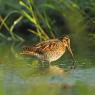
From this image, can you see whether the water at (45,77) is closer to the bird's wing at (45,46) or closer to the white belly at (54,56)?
the white belly at (54,56)

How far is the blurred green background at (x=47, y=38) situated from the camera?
32.6ft

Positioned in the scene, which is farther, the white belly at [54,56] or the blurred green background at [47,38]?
the white belly at [54,56]

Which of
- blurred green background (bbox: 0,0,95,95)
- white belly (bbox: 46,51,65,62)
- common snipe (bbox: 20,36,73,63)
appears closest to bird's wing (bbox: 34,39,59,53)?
common snipe (bbox: 20,36,73,63)

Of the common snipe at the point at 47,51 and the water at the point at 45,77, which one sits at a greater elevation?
the common snipe at the point at 47,51

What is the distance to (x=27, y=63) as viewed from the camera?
1214 centimetres

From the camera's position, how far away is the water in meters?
9.64

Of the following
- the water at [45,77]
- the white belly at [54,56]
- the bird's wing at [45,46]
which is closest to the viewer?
the water at [45,77]

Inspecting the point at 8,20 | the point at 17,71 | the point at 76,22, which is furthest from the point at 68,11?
the point at 17,71

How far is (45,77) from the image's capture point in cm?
1061

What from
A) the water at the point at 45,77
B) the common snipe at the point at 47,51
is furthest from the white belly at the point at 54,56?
the water at the point at 45,77

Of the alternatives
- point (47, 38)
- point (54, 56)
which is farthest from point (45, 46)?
point (47, 38)

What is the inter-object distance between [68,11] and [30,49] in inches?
117

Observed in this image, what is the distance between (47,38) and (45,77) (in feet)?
11.8

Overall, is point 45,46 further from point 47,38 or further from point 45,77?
point 47,38
